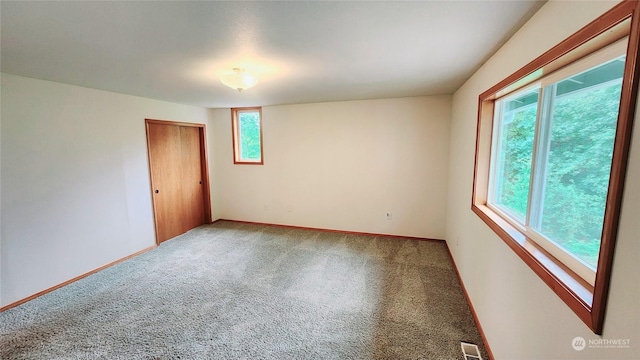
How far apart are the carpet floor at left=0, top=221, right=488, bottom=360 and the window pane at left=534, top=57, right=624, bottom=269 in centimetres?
121

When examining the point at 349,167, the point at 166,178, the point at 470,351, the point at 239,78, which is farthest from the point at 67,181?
the point at 470,351

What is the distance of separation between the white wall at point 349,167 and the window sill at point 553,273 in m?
2.21

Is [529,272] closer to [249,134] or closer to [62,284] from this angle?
[62,284]

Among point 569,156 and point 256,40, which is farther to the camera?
point 256,40

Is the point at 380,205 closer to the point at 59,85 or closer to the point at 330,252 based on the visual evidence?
the point at 330,252

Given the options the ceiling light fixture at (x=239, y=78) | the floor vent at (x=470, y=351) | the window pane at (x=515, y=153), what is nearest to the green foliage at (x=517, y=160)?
the window pane at (x=515, y=153)

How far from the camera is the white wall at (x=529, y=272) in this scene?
752mm

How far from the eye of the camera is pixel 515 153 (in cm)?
189

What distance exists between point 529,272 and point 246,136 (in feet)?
14.9

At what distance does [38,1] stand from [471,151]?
3224mm

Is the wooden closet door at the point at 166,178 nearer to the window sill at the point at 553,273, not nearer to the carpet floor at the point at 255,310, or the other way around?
the carpet floor at the point at 255,310

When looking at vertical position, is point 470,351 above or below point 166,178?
below

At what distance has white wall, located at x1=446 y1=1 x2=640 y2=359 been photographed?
0.75 meters

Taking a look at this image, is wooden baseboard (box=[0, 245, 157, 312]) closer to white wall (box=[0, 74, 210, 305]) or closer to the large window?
white wall (box=[0, 74, 210, 305])
